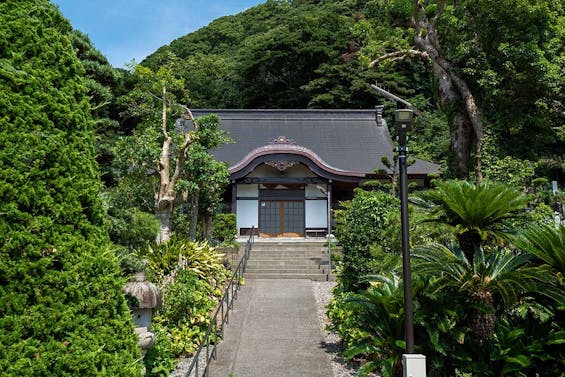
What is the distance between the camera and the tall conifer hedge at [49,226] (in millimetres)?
3160

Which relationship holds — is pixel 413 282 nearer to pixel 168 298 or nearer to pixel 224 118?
pixel 168 298

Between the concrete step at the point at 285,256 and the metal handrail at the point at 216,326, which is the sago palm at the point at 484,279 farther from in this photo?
the concrete step at the point at 285,256

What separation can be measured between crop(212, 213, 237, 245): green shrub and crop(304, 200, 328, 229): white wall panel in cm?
460

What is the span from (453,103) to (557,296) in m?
9.64

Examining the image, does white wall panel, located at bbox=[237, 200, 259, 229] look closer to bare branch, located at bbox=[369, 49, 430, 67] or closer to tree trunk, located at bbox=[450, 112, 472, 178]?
bare branch, located at bbox=[369, 49, 430, 67]

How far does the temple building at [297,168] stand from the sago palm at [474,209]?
36.9 feet

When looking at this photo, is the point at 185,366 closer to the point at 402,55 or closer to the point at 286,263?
the point at 286,263

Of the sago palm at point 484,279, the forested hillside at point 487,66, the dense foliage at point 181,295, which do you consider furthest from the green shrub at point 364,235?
the forested hillside at point 487,66

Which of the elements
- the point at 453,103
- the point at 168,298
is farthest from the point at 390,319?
the point at 453,103

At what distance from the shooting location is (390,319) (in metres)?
5.94

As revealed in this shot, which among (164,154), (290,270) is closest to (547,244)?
(164,154)

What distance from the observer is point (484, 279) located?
5.49 metres

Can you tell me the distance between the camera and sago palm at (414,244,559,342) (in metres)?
5.25

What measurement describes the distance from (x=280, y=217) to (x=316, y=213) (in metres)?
1.75
